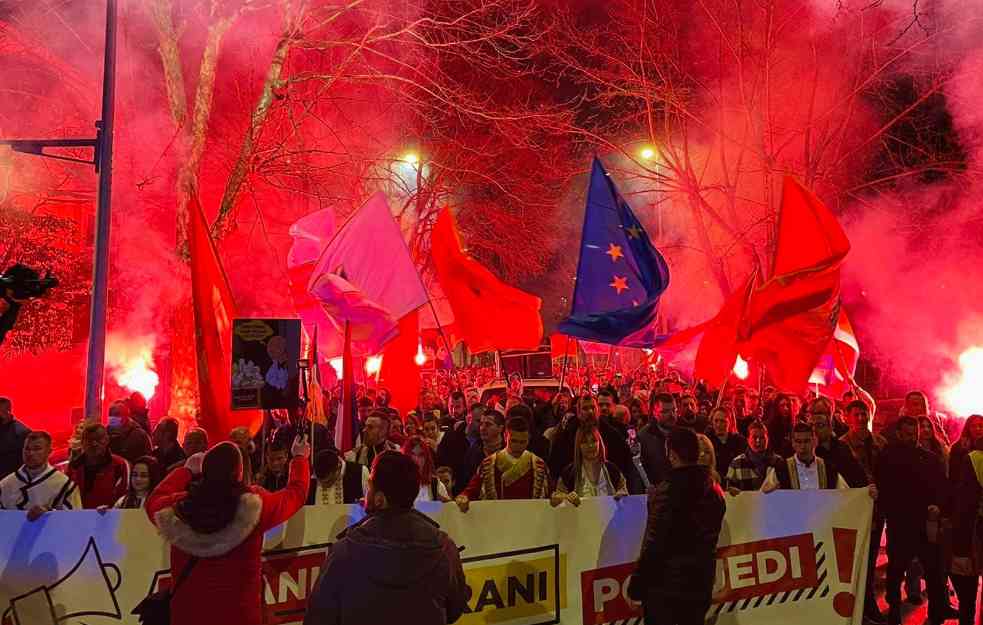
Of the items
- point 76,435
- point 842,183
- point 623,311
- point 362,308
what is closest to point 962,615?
point 623,311

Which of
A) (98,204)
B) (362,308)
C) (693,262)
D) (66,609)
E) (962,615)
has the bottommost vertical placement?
(962,615)

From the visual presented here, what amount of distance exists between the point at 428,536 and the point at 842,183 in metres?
20.9

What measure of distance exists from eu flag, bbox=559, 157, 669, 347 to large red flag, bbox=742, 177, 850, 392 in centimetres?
129

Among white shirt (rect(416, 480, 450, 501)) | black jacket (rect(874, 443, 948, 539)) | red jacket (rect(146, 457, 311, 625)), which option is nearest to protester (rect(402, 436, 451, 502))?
white shirt (rect(416, 480, 450, 501))

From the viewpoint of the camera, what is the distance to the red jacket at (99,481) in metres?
7.10

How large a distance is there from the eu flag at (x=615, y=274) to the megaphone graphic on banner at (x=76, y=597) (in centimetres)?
656

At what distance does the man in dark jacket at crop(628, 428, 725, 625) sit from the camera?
4688 millimetres

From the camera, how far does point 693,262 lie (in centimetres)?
3180

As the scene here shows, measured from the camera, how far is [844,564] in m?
6.38

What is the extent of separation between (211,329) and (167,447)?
117 centimetres

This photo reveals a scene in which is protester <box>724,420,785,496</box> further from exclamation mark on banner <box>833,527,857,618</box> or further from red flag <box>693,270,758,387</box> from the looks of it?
red flag <box>693,270,758,387</box>

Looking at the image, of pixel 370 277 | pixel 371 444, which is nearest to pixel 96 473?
pixel 371 444

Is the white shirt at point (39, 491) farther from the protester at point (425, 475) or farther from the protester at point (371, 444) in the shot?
the protester at point (425, 475)

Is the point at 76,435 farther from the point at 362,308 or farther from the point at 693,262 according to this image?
the point at 693,262
